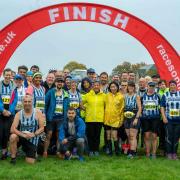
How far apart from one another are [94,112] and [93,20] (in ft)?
9.56

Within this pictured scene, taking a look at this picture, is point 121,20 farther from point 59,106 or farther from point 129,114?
point 59,106

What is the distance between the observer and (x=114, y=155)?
351 inches

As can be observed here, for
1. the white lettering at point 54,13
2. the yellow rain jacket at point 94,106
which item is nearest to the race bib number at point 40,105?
the yellow rain jacket at point 94,106

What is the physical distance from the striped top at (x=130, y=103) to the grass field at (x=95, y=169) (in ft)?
3.75

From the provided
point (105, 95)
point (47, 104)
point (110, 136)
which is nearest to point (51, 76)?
point (47, 104)

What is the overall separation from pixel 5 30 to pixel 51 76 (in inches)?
91.6

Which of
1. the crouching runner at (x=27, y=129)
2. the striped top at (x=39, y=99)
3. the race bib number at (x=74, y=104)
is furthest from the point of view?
the race bib number at (x=74, y=104)

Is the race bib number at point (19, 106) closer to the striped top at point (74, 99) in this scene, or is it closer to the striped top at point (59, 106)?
the striped top at point (59, 106)

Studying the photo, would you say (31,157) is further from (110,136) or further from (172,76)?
(172,76)

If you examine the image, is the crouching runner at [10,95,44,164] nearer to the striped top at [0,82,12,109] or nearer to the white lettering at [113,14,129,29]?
the striped top at [0,82,12,109]

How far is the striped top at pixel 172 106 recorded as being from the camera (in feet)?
27.8

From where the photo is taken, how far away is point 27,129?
305 inches

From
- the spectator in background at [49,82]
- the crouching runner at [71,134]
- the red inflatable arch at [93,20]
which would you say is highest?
the red inflatable arch at [93,20]

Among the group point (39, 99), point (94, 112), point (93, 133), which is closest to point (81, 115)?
point (94, 112)
